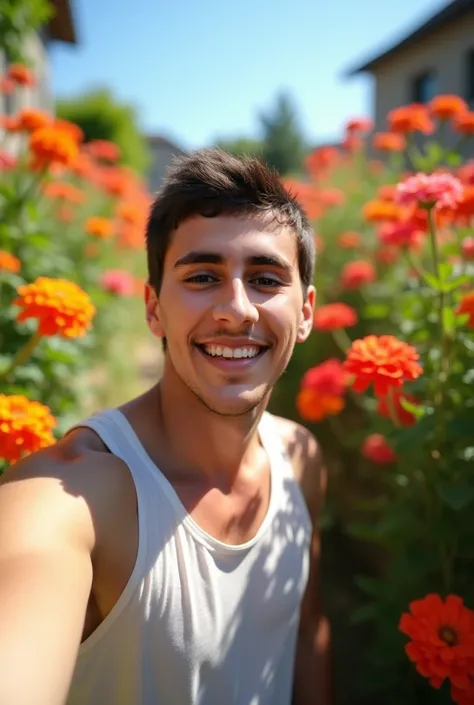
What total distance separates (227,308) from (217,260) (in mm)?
107

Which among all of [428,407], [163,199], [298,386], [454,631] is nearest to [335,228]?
[298,386]

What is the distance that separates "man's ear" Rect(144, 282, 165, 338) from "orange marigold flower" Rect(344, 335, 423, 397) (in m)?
0.48

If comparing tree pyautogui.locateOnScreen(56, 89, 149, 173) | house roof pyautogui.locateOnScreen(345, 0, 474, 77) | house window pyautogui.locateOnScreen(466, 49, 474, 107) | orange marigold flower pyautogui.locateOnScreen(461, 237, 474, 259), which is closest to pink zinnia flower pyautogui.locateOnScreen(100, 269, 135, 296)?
orange marigold flower pyautogui.locateOnScreen(461, 237, 474, 259)

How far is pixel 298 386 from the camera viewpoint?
11.5ft

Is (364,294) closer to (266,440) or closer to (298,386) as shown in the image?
(298,386)

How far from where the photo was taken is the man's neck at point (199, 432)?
1.27m

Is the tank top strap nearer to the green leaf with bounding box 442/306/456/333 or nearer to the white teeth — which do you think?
the white teeth

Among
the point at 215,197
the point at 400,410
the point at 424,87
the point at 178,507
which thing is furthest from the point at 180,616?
the point at 424,87

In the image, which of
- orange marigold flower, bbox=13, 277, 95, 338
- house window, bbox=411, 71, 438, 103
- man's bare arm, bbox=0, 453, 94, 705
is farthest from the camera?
house window, bbox=411, 71, 438, 103

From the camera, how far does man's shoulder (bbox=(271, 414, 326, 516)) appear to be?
1.54m

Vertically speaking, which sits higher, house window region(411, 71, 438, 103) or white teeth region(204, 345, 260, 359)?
house window region(411, 71, 438, 103)

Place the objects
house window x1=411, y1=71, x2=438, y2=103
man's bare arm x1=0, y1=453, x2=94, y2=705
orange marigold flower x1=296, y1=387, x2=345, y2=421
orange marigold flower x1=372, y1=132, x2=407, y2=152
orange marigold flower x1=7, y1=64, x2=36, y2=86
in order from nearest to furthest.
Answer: man's bare arm x1=0, y1=453, x2=94, y2=705, orange marigold flower x1=296, y1=387, x2=345, y2=421, orange marigold flower x1=372, y1=132, x2=407, y2=152, orange marigold flower x1=7, y1=64, x2=36, y2=86, house window x1=411, y1=71, x2=438, y2=103

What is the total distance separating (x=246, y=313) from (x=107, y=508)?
470mm

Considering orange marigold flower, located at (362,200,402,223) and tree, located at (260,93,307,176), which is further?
tree, located at (260,93,307,176)
